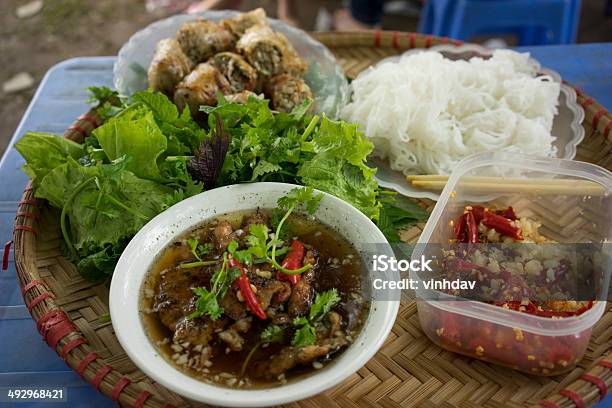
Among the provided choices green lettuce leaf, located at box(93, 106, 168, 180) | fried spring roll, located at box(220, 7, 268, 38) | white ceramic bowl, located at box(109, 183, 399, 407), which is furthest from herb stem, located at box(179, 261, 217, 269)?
fried spring roll, located at box(220, 7, 268, 38)

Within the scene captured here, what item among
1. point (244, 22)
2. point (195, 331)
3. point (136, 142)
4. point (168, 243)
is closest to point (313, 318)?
point (195, 331)

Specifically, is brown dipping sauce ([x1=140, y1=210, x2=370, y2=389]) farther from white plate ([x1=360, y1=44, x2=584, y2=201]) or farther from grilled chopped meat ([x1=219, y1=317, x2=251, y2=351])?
white plate ([x1=360, y1=44, x2=584, y2=201])

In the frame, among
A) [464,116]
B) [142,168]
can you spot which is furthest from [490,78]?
[142,168]

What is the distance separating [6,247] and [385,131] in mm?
1687

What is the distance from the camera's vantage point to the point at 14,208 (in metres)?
3.11

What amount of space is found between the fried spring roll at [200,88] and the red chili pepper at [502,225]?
1.31 meters

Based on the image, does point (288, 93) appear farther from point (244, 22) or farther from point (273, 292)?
point (273, 292)

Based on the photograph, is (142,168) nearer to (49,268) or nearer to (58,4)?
(49,268)

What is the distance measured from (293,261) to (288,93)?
3.44 ft

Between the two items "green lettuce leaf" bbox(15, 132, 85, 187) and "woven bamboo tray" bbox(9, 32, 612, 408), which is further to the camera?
"green lettuce leaf" bbox(15, 132, 85, 187)

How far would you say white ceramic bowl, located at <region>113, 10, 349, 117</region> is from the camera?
10.7 ft

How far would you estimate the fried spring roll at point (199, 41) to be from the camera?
10.7 feet

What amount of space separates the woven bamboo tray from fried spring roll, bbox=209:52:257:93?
1.08m

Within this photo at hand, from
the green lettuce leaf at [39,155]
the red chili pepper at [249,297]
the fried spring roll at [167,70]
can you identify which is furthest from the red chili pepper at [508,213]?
the green lettuce leaf at [39,155]
